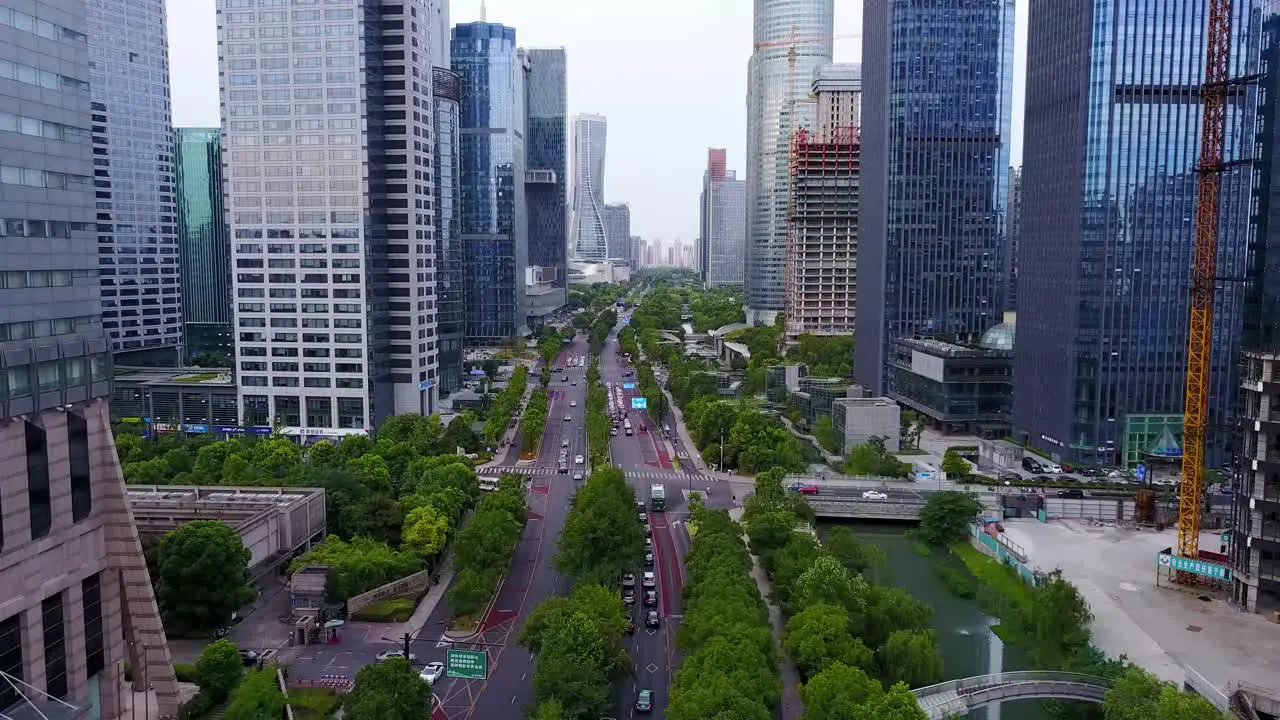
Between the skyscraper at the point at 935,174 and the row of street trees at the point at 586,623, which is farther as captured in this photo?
the skyscraper at the point at 935,174

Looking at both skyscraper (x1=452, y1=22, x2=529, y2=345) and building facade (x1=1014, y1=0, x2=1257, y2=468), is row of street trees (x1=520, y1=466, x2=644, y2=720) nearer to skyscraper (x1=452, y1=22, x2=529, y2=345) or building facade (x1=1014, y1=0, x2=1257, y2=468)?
building facade (x1=1014, y1=0, x2=1257, y2=468)

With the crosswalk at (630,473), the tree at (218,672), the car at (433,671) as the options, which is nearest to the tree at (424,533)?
the car at (433,671)

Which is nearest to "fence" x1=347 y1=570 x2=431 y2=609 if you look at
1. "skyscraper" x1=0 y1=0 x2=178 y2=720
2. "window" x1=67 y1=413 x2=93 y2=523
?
"skyscraper" x1=0 y1=0 x2=178 y2=720

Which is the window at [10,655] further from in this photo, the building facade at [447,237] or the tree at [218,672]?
the building facade at [447,237]

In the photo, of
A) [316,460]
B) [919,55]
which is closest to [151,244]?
[316,460]

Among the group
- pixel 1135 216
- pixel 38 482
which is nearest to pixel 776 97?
pixel 1135 216

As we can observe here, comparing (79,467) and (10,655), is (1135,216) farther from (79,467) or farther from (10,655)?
(10,655)

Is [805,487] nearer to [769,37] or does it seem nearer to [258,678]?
[258,678]
